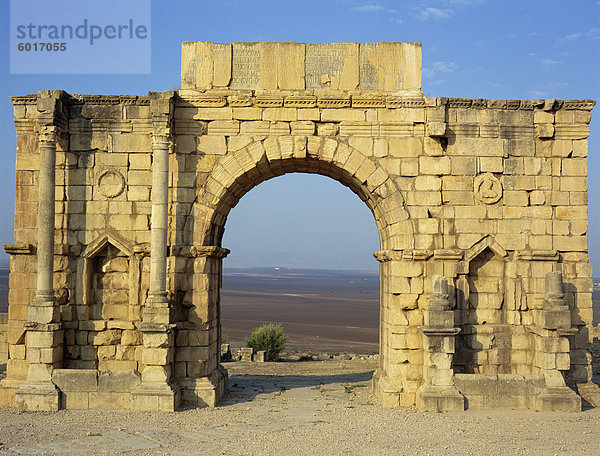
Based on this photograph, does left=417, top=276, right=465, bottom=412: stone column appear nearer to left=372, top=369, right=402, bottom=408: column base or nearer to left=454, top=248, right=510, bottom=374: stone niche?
left=372, top=369, right=402, bottom=408: column base

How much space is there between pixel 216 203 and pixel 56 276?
308cm

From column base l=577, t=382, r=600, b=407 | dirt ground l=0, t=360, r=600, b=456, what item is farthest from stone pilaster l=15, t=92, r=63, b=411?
column base l=577, t=382, r=600, b=407

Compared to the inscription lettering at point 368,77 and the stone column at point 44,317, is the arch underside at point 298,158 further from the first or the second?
the stone column at point 44,317

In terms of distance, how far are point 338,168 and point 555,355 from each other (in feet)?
16.0

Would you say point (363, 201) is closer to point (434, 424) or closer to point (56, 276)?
point (434, 424)

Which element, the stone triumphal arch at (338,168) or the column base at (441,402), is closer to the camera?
the column base at (441,402)

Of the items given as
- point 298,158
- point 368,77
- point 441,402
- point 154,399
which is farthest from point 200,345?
point 368,77

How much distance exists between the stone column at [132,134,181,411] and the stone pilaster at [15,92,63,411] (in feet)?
4.81

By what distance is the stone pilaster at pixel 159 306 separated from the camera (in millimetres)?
9539

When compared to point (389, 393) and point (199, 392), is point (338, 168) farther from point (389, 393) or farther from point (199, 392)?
point (199, 392)

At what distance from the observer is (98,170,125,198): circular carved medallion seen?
10359 millimetres

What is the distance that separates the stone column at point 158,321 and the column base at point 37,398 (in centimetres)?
131

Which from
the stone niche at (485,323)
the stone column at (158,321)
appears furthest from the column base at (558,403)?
the stone column at (158,321)

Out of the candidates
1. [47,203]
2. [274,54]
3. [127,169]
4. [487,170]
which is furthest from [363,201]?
[47,203]
